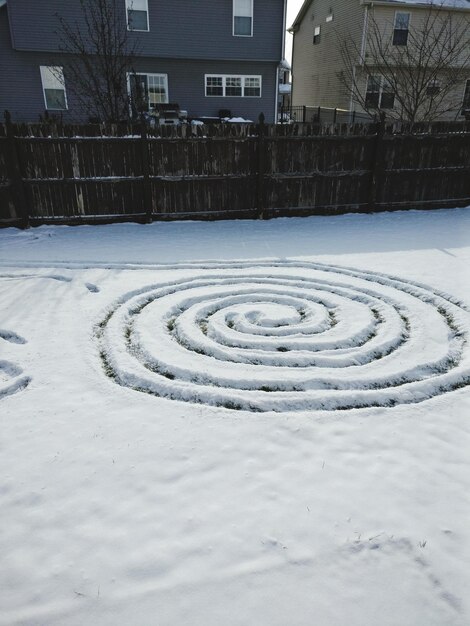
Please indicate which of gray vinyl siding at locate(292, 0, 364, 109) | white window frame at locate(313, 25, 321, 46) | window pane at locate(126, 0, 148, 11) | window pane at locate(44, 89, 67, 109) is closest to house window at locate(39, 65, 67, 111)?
window pane at locate(44, 89, 67, 109)

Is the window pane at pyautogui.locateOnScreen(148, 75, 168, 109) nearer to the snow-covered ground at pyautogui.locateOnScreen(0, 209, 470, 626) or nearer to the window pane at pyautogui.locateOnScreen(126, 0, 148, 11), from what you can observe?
the window pane at pyautogui.locateOnScreen(126, 0, 148, 11)

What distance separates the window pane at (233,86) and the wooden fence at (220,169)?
13.4 metres

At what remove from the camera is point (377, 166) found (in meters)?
10.0

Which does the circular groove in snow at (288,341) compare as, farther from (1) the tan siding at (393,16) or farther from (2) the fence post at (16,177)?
(1) the tan siding at (393,16)

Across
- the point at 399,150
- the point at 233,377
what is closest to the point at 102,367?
the point at 233,377

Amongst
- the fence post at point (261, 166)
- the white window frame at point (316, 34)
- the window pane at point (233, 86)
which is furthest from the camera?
the white window frame at point (316, 34)

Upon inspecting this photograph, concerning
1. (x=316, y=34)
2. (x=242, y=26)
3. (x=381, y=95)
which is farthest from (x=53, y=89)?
(x=316, y=34)

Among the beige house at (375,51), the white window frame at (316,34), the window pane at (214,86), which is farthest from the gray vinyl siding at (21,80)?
the white window frame at (316,34)

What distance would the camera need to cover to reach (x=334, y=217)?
10.2m

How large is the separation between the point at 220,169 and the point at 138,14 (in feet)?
46.3

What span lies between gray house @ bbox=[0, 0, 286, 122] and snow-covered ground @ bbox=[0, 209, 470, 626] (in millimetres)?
16024

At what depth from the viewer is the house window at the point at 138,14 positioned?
19156 mm

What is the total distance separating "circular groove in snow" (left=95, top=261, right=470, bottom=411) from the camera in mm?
4016

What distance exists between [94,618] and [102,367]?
95.5 inches
